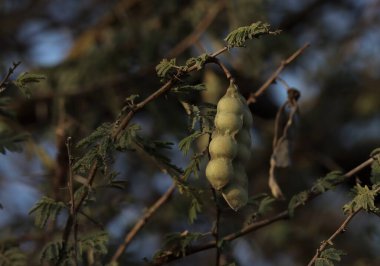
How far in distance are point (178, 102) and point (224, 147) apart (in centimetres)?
173

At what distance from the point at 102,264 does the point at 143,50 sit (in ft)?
5.79

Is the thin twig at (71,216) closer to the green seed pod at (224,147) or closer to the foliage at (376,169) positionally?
the green seed pod at (224,147)

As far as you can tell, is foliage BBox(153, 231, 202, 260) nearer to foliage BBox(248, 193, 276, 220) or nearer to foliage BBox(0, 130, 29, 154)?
foliage BBox(248, 193, 276, 220)

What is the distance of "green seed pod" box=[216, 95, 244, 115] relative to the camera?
138 centimetres

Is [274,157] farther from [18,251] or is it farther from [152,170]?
[152,170]

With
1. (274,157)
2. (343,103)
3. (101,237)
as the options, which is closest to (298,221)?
(343,103)

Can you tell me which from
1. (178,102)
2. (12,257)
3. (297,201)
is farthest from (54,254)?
(178,102)

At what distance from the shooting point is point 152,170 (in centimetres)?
404

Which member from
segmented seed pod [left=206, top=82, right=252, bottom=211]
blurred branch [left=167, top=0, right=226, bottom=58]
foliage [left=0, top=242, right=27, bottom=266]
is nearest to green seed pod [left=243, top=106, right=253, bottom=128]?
segmented seed pod [left=206, top=82, right=252, bottom=211]

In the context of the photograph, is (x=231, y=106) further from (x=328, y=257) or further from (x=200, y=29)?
(x=200, y=29)

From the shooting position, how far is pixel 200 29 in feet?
10.6

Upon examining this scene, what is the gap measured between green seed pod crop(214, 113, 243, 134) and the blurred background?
55 centimetres

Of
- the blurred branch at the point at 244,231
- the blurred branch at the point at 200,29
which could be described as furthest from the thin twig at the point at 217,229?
the blurred branch at the point at 200,29

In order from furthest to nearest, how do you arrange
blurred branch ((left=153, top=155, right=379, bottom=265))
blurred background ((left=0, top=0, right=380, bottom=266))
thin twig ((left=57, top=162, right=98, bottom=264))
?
blurred background ((left=0, top=0, right=380, bottom=266)) < blurred branch ((left=153, top=155, right=379, bottom=265)) < thin twig ((left=57, top=162, right=98, bottom=264))
